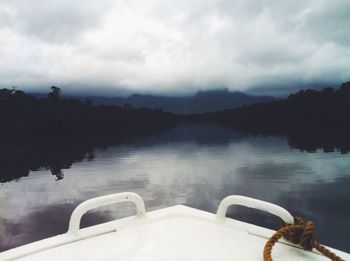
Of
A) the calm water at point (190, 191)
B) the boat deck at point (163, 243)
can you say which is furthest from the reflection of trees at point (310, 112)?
the boat deck at point (163, 243)

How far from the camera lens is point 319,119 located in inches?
3221

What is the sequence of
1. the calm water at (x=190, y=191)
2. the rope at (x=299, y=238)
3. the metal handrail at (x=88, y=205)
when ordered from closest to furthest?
the rope at (x=299, y=238) < the metal handrail at (x=88, y=205) < the calm water at (x=190, y=191)

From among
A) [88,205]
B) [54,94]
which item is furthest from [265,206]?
[54,94]

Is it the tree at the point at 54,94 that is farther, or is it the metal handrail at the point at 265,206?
the tree at the point at 54,94

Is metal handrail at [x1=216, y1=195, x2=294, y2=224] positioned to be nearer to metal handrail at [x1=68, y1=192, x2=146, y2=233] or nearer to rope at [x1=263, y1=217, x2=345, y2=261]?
rope at [x1=263, y1=217, x2=345, y2=261]

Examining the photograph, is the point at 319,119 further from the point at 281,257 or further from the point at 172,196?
the point at 281,257

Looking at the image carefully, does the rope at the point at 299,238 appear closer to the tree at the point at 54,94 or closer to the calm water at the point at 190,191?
the calm water at the point at 190,191

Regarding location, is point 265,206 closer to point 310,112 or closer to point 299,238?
point 299,238

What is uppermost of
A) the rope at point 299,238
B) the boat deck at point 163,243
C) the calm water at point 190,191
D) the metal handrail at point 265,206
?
the metal handrail at point 265,206

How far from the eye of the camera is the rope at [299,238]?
1665mm

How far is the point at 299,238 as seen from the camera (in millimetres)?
1787

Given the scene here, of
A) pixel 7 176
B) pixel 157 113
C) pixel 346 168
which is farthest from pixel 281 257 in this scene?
pixel 157 113

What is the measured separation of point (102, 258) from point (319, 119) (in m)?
89.8

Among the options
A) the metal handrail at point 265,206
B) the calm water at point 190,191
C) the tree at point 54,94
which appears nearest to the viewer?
the metal handrail at point 265,206
